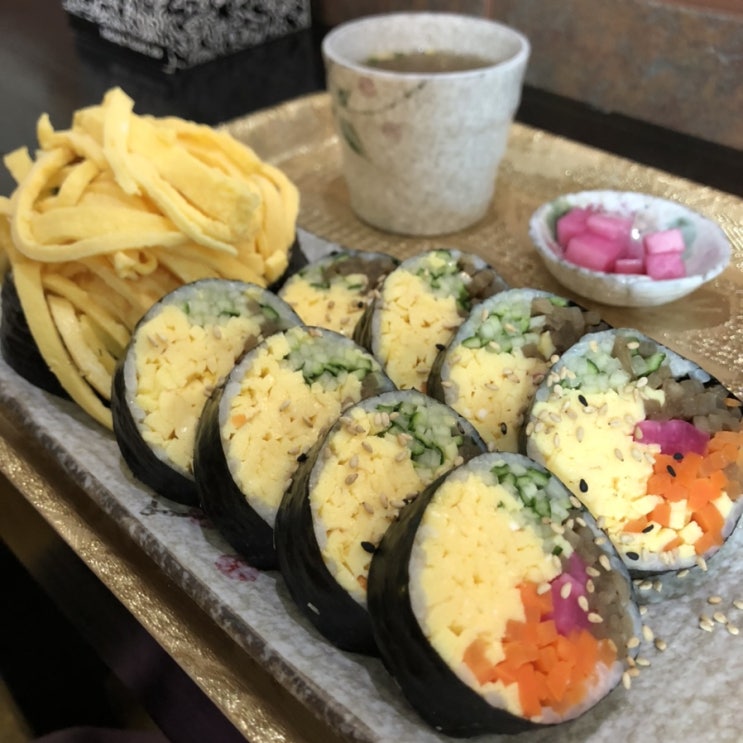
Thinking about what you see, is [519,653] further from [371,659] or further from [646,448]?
[646,448]

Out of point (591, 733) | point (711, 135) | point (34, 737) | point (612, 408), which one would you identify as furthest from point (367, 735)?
point (711, 135)

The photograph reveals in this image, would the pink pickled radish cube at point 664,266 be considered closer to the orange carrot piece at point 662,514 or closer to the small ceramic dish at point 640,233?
the small ceramic dish at point 640,233

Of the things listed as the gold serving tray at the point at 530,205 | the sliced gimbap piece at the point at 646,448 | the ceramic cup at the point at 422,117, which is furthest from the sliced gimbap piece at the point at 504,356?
the ceramic cup at the point at 422,117

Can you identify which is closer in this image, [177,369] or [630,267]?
[177,369]

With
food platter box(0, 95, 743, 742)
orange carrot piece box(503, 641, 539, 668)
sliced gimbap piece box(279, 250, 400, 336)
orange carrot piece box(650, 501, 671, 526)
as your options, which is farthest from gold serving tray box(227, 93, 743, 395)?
orange carrot piece box(503, 641, 539, 668)

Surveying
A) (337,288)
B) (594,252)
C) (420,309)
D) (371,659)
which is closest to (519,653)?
(371,659)

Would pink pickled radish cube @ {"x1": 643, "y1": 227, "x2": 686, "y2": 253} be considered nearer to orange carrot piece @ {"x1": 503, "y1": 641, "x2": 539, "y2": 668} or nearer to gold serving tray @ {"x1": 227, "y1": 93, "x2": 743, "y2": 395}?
gold serving tray @ {"x1": 227, "y1": 93, "x2": 743, "y2": 395}

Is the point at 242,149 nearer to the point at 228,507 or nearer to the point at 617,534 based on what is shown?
the point at 228,507
